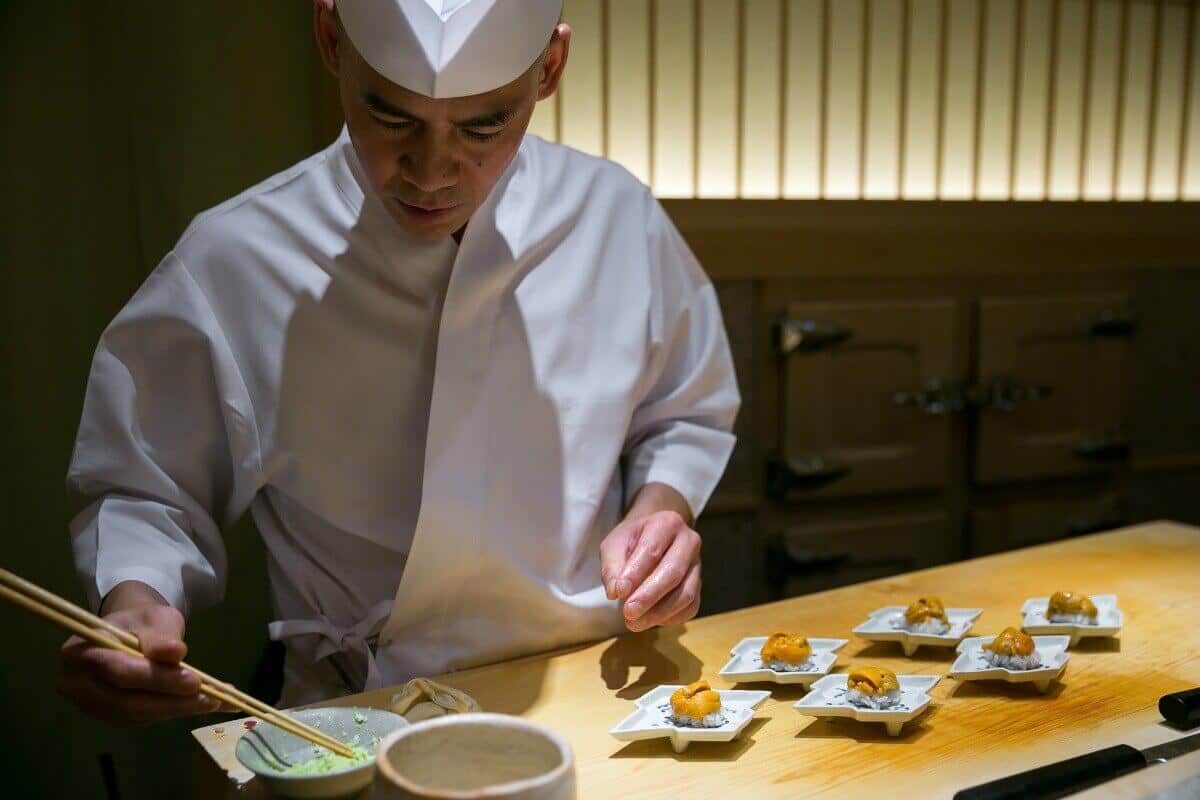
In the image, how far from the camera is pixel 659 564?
161 cm

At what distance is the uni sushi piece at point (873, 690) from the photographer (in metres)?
1.32

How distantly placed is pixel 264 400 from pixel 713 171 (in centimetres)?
192

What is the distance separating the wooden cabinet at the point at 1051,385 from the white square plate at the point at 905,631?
6.89 ft

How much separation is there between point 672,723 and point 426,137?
0.82 meters

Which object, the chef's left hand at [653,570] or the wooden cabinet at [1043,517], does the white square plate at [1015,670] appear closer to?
the chef's left hand at [653,570]

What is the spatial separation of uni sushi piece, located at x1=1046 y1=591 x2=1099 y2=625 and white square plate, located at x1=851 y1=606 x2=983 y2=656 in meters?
0.10

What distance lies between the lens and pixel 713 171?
132 inches

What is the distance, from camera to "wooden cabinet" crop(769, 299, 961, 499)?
3342mm

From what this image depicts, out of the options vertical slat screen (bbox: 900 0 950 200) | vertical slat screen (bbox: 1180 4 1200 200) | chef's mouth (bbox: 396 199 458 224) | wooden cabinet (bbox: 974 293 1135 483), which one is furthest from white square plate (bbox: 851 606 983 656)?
vertical slat screen (bbox: 1180 4 1200 200)

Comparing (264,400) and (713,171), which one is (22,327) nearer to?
(264,400)

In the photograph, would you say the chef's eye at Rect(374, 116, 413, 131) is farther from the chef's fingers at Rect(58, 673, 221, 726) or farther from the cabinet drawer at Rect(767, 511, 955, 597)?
→ the cabinet drawer at Rect(767, 511, 955, 597)

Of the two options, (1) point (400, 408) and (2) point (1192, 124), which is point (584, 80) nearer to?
(1) point (400, 408)

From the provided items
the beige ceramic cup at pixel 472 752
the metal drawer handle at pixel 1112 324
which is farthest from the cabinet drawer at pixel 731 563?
the beige ceramic cup at pixel 472 752

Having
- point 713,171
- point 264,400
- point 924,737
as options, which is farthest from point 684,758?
point 713,171
